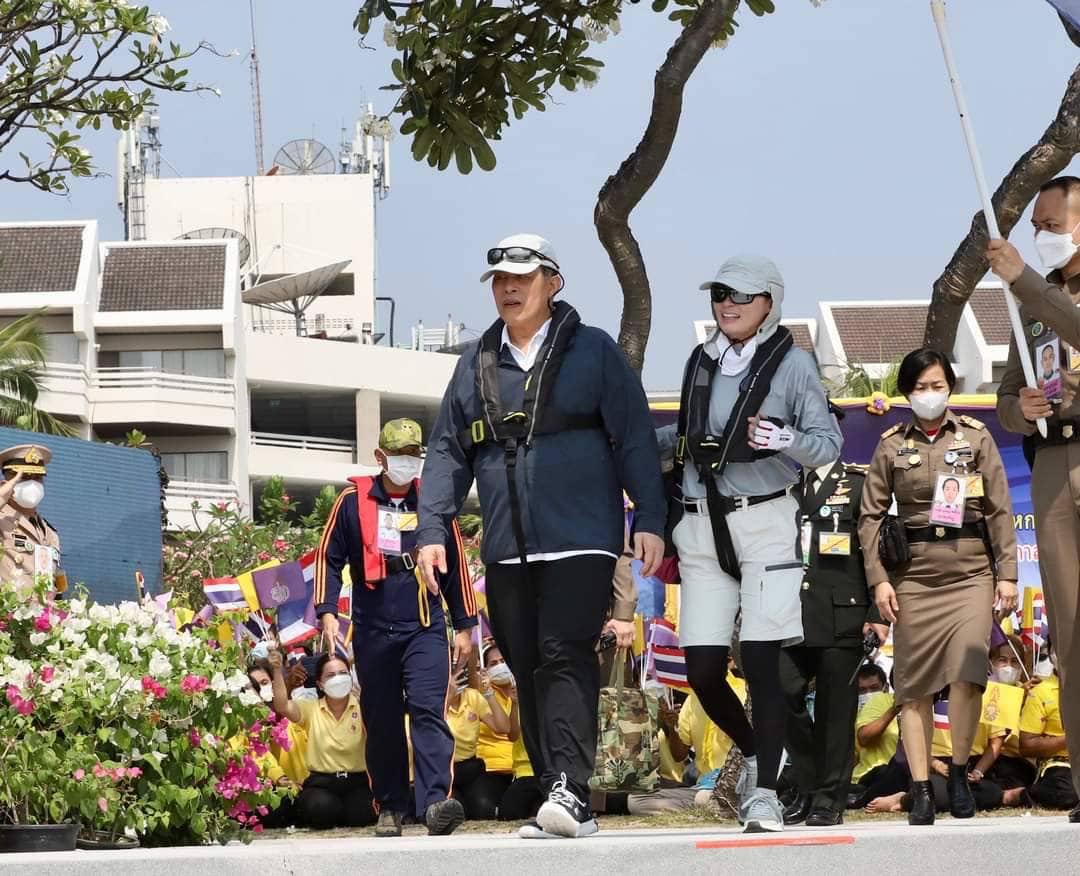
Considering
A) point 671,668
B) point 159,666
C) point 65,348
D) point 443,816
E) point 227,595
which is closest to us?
point 159,666

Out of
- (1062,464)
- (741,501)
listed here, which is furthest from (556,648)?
(1062,464)

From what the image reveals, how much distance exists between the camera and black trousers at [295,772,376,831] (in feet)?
38.2

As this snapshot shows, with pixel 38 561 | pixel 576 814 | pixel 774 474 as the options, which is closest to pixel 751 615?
pixel 774 474

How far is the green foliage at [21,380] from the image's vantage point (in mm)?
35562

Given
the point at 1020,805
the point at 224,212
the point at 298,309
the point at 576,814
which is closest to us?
the point at 576,814

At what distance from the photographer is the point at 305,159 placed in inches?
3113

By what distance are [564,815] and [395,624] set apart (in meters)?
3.39

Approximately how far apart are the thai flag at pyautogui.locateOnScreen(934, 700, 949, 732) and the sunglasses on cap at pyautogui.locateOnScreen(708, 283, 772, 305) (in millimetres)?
4859

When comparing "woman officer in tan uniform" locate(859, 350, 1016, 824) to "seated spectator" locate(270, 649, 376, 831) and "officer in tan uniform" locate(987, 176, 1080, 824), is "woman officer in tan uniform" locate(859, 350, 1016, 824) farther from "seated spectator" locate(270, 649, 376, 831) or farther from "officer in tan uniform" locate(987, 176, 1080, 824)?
"seated spectator" locate(270, 649, 376, 831)

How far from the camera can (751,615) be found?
6.95 m

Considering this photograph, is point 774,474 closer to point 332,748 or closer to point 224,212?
point 332,748

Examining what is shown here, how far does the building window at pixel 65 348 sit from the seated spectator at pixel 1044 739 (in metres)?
44.1

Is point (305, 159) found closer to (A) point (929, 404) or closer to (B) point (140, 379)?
(B) point (140, 379)

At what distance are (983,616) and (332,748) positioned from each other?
449 cm
